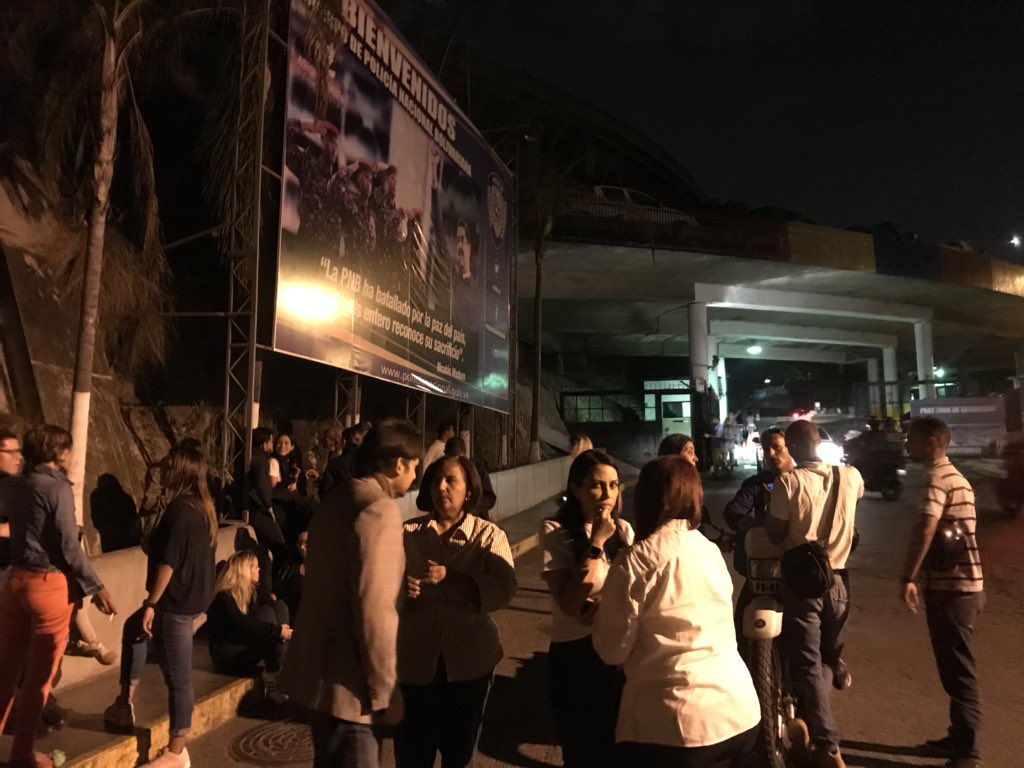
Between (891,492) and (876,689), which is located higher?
(891,492)

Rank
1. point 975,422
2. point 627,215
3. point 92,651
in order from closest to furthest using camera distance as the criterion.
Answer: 1. point 92,651
2. point 627,215
3. point 975,422

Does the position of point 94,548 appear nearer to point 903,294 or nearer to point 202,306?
point 202,306

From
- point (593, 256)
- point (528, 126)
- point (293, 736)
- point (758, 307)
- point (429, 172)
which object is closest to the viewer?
point (293, 736)

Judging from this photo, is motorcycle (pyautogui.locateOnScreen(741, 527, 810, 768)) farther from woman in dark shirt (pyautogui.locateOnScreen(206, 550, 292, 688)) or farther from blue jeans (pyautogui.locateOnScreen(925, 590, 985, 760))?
woman in dark shirt (pyautogui.locateOnScreen(206, 550, 292, 688))

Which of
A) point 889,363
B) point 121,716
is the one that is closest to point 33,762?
point 121,716

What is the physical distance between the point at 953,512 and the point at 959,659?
75 centimetres

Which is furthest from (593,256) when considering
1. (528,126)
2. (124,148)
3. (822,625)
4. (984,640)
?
(822,625)

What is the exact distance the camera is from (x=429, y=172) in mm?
11891

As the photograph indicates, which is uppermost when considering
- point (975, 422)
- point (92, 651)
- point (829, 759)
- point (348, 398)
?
point (975, 422)

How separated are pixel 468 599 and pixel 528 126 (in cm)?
1552

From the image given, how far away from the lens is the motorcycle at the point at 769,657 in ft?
11.1

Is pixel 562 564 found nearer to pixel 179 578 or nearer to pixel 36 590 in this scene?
pixel 179 578

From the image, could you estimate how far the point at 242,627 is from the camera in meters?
4.82

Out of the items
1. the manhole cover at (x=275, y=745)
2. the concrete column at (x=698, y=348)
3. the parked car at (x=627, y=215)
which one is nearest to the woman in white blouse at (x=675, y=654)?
the manhole cover at (x=275, y=745)
